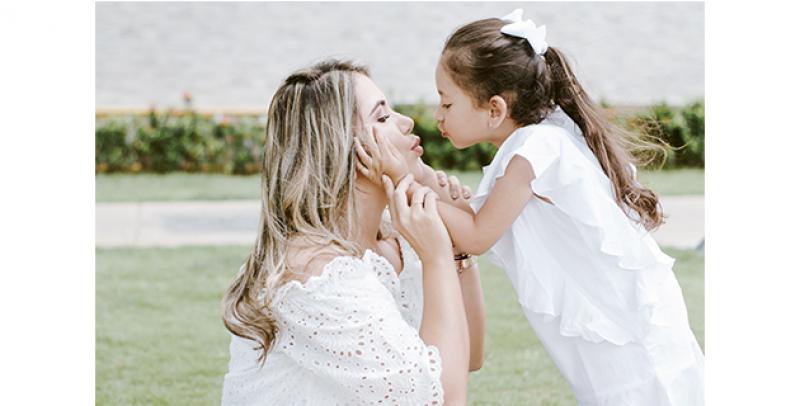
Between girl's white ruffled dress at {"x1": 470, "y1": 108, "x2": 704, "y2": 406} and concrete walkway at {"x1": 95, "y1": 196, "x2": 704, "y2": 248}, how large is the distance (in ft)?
16.6

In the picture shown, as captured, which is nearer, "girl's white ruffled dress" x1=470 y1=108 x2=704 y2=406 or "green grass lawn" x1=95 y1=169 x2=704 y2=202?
"girl's white ruffled dress" x1=470 y1=108 x2=704 y2=406

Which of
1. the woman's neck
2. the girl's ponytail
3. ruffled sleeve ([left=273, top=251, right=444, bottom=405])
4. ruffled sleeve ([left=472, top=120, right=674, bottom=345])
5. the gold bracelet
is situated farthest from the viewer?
the gold bracelet

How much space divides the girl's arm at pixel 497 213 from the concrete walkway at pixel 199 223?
5.25 metres

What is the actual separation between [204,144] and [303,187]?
29.4ft

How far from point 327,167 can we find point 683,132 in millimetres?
9480

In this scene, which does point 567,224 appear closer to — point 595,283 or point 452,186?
point 595,283

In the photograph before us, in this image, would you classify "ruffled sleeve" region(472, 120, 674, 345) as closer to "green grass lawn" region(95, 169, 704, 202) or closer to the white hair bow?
the white hair bow

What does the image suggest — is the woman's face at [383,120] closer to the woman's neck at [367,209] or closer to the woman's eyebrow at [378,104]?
the woman's eyebrow at [378,104]

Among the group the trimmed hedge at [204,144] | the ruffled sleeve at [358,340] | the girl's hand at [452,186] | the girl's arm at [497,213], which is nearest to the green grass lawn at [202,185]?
the trimmed hedge at [204,144]

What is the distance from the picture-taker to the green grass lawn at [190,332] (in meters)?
4.95

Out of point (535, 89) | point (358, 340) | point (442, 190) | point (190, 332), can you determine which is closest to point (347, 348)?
point (358, 340)

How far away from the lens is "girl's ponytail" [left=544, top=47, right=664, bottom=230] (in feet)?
9.97

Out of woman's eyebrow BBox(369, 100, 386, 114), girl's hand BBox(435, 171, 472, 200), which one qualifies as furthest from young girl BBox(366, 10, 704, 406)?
woman's eyebrow BBox(369, 100, 386, 114)

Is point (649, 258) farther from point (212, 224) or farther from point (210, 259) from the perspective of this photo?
point (212, 224)
